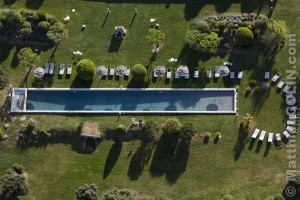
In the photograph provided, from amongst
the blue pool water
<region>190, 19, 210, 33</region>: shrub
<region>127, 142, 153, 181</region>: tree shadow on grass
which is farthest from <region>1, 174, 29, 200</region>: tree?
<region>190, 19, 210, 33</region>: shrub

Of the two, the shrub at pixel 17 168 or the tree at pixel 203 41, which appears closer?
the shrub at pixel 17 168

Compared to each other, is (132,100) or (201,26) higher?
(201,26)

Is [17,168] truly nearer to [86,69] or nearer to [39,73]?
[39,73]

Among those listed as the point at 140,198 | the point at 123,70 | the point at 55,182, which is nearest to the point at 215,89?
the point at 123,70

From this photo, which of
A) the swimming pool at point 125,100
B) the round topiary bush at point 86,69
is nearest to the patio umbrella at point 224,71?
the swimming pool at point 125,100

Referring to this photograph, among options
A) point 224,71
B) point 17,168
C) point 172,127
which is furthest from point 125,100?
point 17,168

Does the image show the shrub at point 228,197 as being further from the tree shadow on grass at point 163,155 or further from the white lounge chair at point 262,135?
the white lounge chair at point 262,135
